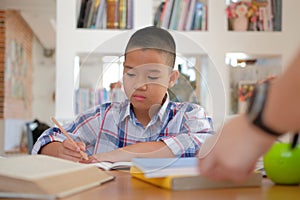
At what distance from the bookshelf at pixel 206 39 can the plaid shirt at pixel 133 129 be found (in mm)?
1666

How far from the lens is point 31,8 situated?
6.80m

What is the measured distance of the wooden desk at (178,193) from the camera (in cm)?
73

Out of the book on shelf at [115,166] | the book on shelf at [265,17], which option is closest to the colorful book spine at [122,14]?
the book on shelf at [265,17]

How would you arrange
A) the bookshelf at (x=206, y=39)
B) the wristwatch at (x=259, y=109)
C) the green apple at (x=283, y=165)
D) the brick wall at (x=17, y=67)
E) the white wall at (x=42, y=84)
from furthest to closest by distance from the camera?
the white wall at (x=42, y=84) → the brick wall at (x=17, y=67) → the bookshelf at (x=206, y=39) → the green apple at (x=283, y=165) → the wristwatch at (x=259, y=109)

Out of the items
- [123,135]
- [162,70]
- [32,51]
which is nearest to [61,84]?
[123,135]

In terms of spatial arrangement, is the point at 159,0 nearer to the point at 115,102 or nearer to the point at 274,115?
the point at 115,102

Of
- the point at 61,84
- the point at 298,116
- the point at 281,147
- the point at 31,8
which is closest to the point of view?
the point at 298,116

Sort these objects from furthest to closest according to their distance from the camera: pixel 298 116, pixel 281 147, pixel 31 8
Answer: pixel 31 8 < pixel 281 147 < pixel 298 116

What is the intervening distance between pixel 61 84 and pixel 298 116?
2594mm

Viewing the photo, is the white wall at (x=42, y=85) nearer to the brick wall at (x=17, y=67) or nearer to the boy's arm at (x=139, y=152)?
the brick wall at (x=17, y=67)

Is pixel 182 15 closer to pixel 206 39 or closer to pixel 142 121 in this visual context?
pixel 206 39

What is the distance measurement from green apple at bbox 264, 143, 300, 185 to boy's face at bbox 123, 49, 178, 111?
0.27 m

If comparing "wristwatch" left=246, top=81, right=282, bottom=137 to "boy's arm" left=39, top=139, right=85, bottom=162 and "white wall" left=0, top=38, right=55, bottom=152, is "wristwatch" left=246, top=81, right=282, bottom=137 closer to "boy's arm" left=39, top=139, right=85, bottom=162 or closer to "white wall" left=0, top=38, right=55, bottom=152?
"boy's arm" left=39, top=139, right=85, bottom=162

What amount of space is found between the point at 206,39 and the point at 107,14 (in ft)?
2.21
